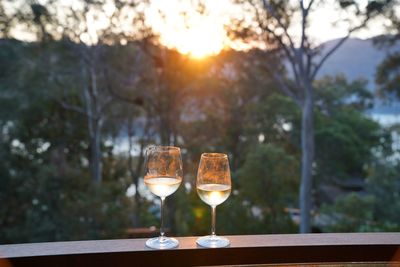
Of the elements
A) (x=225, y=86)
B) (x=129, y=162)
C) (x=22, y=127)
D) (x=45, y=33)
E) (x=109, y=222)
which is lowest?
(x=109, y=222)

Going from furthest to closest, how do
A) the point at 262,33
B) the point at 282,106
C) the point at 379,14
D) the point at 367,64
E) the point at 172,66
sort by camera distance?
1. the point at 282,106
2. the point at 172,66
3. the point at 367,64
4. the point at 262,33
5. the point at 379,14

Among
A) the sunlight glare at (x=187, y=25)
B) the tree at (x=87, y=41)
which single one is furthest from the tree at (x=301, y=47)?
the tree at (x=87, y=41)

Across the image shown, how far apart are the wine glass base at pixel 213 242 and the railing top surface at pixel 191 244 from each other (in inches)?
0.6

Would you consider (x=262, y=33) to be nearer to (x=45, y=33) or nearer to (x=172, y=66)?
(x=172, y=66)

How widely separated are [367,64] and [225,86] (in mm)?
3641

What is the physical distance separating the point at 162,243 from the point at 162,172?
17cm

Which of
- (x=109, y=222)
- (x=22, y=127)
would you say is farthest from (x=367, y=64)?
(x=22, y=127)

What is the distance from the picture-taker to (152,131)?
1074cm

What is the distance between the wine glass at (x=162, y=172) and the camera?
Answer: 1.03 metres

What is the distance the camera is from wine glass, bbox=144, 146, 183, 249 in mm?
1034

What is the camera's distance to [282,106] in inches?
408

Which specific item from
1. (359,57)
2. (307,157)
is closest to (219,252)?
(307,157)

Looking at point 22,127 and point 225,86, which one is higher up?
point 225,86

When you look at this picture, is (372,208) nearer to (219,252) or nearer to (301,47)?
(301,47)
